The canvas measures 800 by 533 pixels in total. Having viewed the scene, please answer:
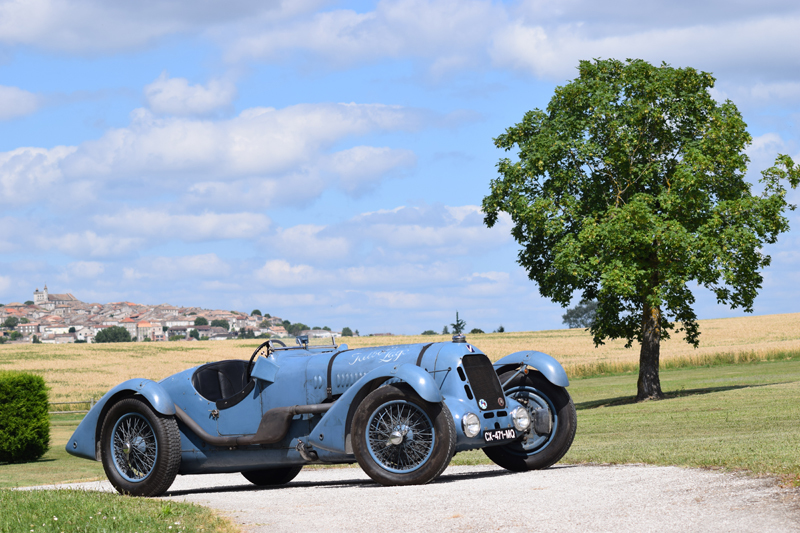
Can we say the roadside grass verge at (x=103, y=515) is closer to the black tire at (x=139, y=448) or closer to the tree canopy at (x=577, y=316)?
the black tire at (x=139, y=448)

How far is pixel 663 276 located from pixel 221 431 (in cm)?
2253

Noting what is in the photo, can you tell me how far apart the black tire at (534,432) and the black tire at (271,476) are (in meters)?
2.90

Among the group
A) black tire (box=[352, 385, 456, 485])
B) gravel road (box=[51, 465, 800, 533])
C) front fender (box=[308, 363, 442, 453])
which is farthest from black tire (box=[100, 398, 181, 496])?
black tire (box=[352, 385, 456, 485])

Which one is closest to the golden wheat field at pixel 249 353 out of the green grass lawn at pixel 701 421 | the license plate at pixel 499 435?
the green grass lawn at pixel 701 421

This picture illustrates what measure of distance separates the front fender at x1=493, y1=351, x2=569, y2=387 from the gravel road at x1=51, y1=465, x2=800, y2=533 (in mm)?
1096

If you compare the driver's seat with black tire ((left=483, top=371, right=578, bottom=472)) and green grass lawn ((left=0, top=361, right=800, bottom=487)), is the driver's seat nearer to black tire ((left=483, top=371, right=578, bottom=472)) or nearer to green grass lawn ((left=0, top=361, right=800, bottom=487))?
black tire ((left=483, top=371, right=578, bottom=472))

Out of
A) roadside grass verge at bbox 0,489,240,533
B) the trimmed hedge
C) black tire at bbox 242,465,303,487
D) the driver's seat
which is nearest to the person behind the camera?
roadside grass verge at bbox 0,489,240,533

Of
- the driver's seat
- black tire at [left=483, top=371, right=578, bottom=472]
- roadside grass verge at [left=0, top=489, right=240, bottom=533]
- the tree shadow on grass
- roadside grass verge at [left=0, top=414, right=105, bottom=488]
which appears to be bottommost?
roadside grass verge at [left=0, top=414, right=105, bottom=488]

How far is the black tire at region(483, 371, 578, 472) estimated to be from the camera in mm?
11094

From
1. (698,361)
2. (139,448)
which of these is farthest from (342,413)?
(698,361)

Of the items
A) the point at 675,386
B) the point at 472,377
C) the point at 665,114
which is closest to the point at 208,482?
the point at 472,377

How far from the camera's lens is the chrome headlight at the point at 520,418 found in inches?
409

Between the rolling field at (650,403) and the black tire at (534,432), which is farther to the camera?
the rolling field at (650,403)

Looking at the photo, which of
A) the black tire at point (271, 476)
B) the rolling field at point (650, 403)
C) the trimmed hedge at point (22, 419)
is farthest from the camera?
the trimmed hedge at point (22, 419)
